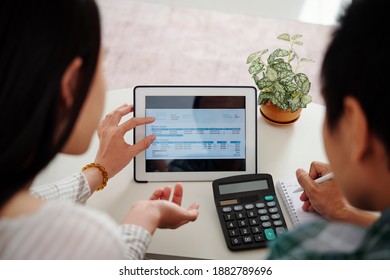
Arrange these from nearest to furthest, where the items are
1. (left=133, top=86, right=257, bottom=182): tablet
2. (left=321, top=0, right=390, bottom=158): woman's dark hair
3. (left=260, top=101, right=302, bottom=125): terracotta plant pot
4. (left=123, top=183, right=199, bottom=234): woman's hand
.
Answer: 1. (left=321, top=0, right=390, bottom=158): woman's dark hair
2. (left=123, top=183, right=199, bottom=234): woman's hand
3. (left=133, top=86, right=257, bottom=182): tablet
4. (left=260, top=101, right=302, bottom=125): terracotta plant pot

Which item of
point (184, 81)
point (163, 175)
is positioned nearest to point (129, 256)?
point (163, 175)

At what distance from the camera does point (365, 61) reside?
0.66 metres

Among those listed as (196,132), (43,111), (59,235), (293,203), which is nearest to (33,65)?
(43,111)

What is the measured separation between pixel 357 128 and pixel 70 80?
422 mm

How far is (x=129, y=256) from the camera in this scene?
2.81 feet

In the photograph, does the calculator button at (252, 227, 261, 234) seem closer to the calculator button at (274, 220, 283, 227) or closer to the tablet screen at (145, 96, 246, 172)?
the calculator button at (274, 220, 283, 227)

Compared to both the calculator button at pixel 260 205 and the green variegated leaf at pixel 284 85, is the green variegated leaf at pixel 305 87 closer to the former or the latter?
the green variegated leaf at pixel 284 85

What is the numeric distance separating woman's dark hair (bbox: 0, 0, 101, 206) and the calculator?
459 mm

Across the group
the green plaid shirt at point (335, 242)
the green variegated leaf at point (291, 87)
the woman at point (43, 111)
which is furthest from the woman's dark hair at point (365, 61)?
the green variegated leaf at point (291, 87)

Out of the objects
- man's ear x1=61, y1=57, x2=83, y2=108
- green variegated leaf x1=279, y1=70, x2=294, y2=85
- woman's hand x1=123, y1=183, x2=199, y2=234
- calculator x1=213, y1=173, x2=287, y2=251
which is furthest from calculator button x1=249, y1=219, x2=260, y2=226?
man's ear x1=61, y1=57, x2=83, y2=108

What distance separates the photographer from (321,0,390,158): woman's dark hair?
0.65 meters

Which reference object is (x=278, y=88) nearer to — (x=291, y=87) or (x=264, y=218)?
(x=291, y=87)

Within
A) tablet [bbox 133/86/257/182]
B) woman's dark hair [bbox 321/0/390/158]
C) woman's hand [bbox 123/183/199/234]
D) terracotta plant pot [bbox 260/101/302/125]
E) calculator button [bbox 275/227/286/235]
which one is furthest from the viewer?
terracotta plant pot [bbox 260/101/302/125]

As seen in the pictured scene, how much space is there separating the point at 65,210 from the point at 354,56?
468 millimetres
